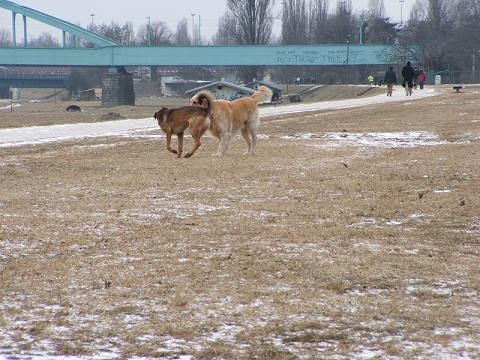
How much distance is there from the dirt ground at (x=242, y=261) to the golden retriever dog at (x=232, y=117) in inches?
64.6

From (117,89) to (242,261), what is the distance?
8020 cm

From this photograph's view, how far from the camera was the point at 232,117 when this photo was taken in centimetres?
1311

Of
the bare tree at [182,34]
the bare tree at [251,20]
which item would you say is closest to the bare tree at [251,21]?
the bare tree at [251,20]

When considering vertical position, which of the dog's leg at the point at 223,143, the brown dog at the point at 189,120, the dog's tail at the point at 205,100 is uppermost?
the dog's tail at the point at 205,100

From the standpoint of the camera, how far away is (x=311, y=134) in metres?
17.5

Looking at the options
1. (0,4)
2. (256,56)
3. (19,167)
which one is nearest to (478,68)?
(256,56)

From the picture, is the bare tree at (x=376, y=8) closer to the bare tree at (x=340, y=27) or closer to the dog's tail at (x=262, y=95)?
the bare tree at (x=340, y=27)

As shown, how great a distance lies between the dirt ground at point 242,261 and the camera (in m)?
4.11

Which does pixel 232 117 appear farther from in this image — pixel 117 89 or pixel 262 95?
pixel 117 89

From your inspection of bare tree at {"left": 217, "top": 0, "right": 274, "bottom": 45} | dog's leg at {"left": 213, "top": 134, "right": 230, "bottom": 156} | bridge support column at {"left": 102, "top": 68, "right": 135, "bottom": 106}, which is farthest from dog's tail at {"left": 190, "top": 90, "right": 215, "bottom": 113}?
bare tree at {"left": 217, "top": 0, "right": 274, "bottom": 45}

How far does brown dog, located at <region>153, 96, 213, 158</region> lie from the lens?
42.0 ft

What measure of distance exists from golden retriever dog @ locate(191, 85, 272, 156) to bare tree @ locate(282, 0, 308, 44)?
334ft

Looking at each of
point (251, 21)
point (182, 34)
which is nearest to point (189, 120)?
point (251, 21)

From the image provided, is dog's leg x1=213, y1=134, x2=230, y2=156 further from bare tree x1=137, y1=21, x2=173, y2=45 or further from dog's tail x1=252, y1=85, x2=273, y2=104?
bare tree x1=137, y1=21, x2=173, y2=45
